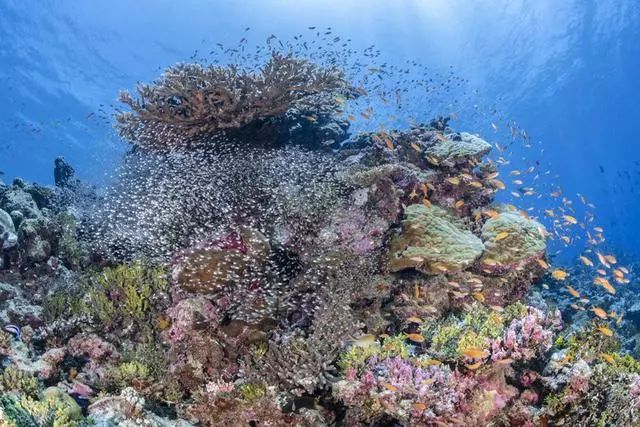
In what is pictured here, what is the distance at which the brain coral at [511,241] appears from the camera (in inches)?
305

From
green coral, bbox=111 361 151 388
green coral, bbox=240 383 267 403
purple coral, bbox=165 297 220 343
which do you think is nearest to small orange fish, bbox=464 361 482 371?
green coral, bbox=240 383 267 403

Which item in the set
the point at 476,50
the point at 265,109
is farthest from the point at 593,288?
the point at 476,50

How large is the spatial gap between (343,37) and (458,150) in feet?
123

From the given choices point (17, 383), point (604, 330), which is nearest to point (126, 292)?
point (17, 383)

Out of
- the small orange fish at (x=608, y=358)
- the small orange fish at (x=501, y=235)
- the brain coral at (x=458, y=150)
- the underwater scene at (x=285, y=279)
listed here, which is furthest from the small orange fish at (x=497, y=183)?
the small orange fish at (x=608, y=358)

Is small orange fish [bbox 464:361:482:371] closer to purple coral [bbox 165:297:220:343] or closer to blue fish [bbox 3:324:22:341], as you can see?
purple coral [bbox 165:297:220:343]

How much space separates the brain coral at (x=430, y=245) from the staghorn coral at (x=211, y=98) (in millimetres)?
3800

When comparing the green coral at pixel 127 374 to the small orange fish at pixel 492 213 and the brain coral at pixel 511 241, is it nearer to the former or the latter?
the brain coral at pixel 511 241

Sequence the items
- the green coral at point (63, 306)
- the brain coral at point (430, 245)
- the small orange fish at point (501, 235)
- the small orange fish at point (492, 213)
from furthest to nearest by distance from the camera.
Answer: the small orange fish at point (492, 213) < the green coral at point (63, 306) < the small orange fish at point (501, 235) < the brain coral at point (430, 245)

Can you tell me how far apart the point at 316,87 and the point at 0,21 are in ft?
123

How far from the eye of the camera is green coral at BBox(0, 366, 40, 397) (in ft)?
17.7

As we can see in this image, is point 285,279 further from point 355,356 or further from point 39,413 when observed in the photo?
point 39,413

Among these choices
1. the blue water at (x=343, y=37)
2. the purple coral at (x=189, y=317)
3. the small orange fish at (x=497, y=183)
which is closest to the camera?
the purple coral at (x=189, y=317)

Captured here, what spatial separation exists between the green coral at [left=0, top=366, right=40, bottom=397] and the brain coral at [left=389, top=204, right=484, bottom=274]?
19.2 feet
